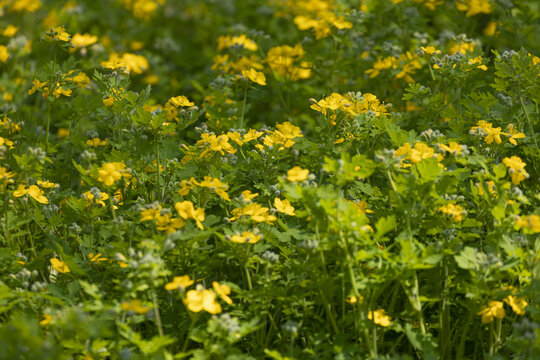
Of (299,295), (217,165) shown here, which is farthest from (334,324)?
(217,165)

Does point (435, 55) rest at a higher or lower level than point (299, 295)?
higher

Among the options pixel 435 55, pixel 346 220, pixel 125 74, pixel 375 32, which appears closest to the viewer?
pixel 346 220

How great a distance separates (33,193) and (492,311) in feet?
8.05

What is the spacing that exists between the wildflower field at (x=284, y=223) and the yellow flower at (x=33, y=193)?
0.02m

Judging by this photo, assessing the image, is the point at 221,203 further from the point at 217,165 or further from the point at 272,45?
the point at 272,45

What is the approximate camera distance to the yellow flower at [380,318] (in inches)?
108

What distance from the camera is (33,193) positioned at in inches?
129

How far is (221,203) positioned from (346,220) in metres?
1.07

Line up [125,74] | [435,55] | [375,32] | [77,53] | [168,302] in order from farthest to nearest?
[77,53]
[375,32]
[125,74]
[435,55]
[168,302]

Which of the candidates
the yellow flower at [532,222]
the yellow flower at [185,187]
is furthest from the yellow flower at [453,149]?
the yellow flower at [185,187]

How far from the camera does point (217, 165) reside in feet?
11.3

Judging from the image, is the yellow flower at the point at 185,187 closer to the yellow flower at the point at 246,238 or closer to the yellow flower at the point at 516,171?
the yellow flower at the point at 246,238

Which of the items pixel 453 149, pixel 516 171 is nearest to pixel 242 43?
pixel 453 149

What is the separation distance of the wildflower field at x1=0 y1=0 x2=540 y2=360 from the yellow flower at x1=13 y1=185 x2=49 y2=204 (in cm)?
2
